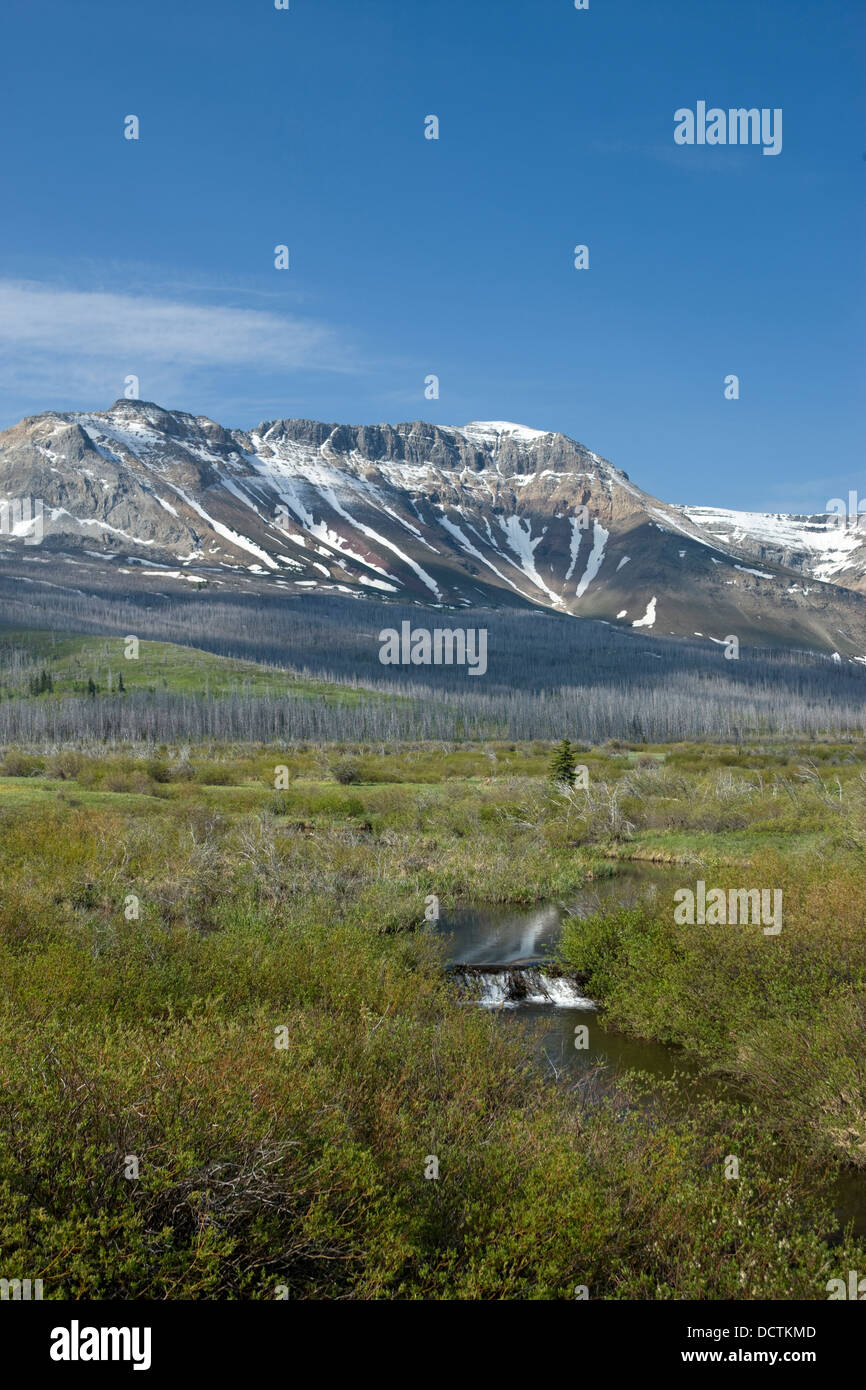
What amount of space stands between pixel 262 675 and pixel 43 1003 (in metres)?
168

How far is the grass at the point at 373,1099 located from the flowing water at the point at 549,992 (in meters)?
0.58

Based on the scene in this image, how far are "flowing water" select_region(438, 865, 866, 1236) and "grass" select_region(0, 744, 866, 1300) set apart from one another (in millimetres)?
578

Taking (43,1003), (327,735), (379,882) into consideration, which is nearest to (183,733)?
(327,735)

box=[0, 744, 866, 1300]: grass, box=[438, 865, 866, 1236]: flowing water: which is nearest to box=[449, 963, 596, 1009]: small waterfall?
box=[438, 865, 866, 1236]: flowing water

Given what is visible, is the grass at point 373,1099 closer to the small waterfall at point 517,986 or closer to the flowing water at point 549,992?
the flowing water at point 549,992

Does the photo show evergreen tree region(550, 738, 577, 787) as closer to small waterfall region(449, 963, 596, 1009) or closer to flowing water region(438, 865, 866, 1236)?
flowing water region(438, 865, 866, 1236)

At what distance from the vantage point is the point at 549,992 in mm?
26500

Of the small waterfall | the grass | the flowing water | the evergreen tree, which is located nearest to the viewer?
the grass

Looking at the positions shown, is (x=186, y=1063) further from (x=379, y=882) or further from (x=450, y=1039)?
(x=379, y=882)

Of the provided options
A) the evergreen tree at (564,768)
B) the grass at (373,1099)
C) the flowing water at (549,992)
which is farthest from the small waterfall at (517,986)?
the evergreen tree at (564,768)

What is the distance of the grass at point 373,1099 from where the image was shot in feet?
30.5

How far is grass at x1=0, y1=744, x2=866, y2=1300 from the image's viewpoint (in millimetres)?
9297

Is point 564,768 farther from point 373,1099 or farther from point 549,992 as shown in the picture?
point 373,1099

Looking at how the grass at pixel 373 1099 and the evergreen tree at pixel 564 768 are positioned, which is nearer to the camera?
the grass at pixel 373 1099
